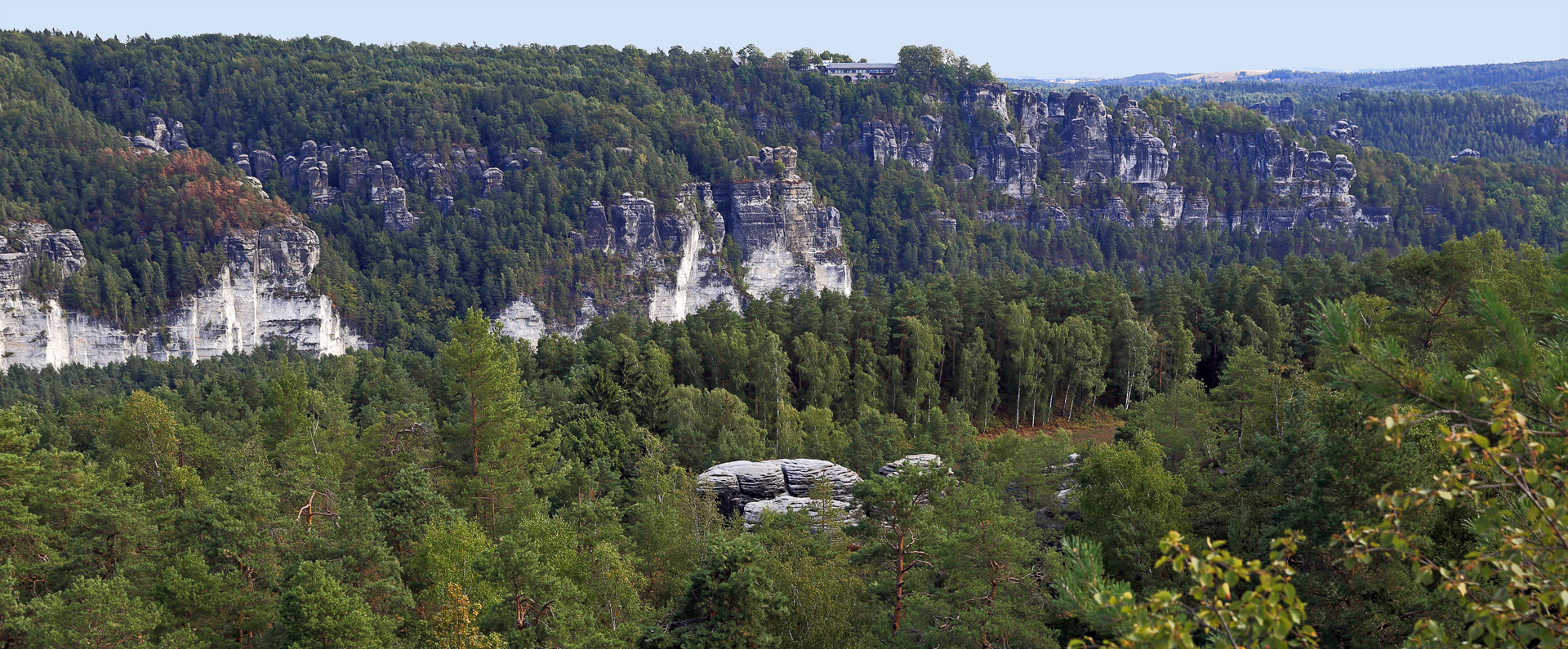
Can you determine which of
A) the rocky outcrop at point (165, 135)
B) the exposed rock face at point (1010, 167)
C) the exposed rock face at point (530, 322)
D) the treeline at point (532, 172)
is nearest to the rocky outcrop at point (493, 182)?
the treeline at point (532, 172)

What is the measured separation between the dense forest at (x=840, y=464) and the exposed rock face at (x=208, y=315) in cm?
228

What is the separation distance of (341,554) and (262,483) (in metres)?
11.5

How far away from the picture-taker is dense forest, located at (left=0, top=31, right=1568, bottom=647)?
749 cm

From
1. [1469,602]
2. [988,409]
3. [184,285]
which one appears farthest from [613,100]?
[1469,602]

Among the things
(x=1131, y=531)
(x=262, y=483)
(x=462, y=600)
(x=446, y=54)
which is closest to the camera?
(x=462, y=600)

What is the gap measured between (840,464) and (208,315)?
10806 cm

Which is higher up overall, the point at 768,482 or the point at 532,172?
the point at 532,172

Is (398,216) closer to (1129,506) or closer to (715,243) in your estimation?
(715,243)

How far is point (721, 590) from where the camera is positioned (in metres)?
18.2

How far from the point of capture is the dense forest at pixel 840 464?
295 inches

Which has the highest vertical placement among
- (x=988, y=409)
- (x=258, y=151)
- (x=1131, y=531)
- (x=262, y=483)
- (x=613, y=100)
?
(x=613, y=100)

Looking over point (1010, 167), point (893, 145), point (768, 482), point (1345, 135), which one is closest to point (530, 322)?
point (893, 145)

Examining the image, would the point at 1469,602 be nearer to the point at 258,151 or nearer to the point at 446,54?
the point at 258,151

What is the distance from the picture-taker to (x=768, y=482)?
38.4 m
